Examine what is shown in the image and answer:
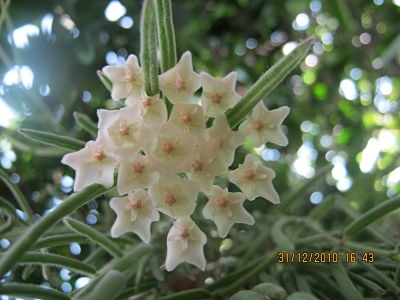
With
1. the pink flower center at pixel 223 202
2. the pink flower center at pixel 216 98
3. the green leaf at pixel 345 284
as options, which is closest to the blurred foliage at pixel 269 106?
the green leaf at pixel 345 284

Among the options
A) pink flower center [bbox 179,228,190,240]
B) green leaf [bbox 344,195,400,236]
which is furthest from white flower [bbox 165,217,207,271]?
green leaf [bbox 344,195,400,236]

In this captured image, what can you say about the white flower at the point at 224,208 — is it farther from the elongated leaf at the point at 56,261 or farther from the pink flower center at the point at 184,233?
the elongated leaf at the point at 56,261

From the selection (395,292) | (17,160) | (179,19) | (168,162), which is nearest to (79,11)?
(179,19)

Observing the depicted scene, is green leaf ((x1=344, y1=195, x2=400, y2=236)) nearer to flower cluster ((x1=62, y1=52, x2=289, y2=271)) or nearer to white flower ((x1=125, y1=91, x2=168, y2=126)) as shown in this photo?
flower cluster ((x1=62, y1=52, x2=289, y2=271))

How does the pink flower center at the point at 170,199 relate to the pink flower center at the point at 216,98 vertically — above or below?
below

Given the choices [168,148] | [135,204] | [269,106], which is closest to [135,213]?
[135,204]

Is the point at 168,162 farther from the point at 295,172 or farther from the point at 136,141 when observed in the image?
the point at 295,172
